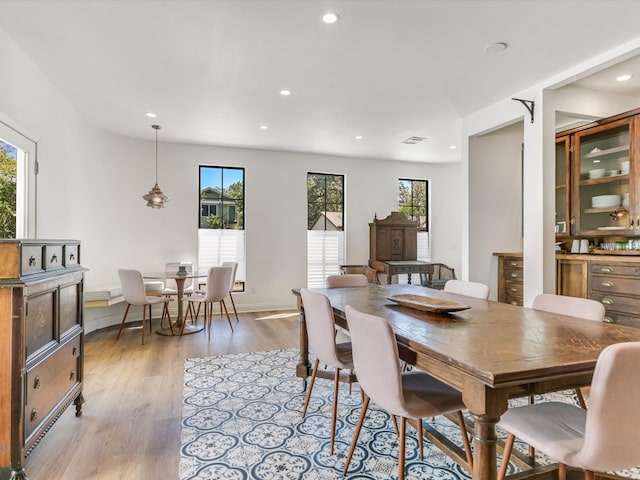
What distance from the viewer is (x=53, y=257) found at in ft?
7.04

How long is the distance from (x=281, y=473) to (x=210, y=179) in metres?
5.07

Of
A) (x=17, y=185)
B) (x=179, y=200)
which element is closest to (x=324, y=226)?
(x=179, y=200)

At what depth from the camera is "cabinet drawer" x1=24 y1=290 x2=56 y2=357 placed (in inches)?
71.7

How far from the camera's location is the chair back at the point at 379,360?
151 centimetres

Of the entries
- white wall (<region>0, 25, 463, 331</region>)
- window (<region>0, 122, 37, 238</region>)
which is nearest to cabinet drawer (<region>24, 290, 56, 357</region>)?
window (<region>0, 122, 37, 238</region>)

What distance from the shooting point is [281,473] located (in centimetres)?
192

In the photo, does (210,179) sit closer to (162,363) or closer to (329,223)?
(329,223)

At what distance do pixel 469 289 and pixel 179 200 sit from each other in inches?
186

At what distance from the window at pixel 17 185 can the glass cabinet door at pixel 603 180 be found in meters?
5.25

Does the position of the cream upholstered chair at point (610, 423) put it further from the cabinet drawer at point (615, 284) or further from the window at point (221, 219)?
the window at point (221, 219)

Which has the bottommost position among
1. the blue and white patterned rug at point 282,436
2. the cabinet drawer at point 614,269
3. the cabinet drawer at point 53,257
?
the blue and white patterned rug at point 282,436

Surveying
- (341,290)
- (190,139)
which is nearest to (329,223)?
(190,139)

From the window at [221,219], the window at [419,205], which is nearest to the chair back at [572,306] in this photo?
the window at [221,219]

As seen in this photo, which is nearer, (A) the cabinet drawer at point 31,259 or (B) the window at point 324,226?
(A) the cabinet drawer at point 31,259
